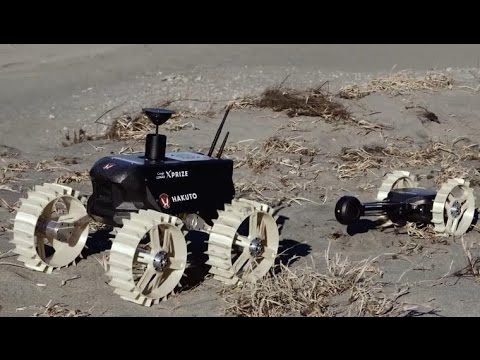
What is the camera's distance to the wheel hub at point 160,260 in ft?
16.5

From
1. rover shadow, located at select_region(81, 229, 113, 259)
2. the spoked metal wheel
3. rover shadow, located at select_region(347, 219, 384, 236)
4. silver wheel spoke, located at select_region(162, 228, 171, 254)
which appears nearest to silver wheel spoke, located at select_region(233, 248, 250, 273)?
the spoked metal wheel

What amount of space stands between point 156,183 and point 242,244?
71 cm

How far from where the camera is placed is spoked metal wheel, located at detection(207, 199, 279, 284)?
5.27 metres

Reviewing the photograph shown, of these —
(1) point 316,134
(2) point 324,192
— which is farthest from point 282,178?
(1) point 316,134

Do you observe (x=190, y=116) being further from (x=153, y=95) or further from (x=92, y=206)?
(x=92, y=206)

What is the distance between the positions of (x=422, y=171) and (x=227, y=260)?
4.22 meters

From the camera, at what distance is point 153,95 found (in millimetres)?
12406

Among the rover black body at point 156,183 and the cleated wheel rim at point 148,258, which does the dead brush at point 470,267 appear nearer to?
the rover black body at point 156,183

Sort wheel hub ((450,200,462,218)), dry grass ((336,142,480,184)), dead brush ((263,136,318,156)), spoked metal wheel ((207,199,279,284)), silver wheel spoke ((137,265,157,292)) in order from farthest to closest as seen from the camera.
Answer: dead brush ((263,136,318,156)) < dry grass ((336,142,480,184)) < wheel hub ((450,200,462,218)) < spoked metal wheel ((207,199,279,284)) < silver wheel spoke ((137,265,157,292))

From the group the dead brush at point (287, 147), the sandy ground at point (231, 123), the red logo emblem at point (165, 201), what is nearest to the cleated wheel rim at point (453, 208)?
the sandy ground at point (231, 123)

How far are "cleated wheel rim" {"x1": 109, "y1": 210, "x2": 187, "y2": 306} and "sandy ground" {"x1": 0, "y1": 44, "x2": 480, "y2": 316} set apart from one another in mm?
123

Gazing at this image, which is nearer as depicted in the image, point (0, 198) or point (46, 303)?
point (46, 303)

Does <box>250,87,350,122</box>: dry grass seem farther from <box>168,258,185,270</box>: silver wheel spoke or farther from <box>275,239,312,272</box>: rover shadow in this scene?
<box>168,258,185,270</box>: silver wheel spoke

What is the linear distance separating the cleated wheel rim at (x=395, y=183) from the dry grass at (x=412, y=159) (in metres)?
1.14
